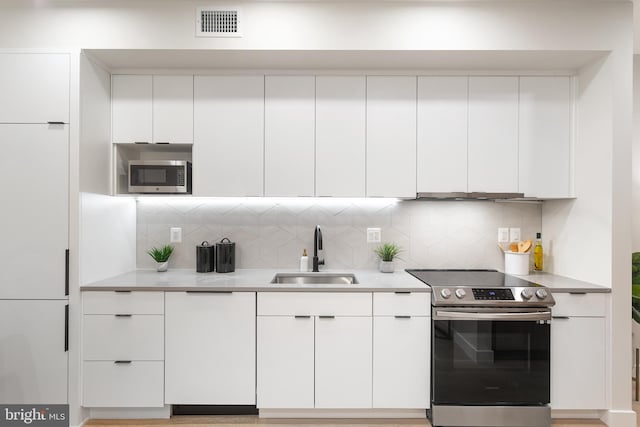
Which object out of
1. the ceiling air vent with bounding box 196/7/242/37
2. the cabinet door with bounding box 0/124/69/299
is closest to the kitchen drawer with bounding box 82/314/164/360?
the cabinet door with bounding box 0/124/69/299

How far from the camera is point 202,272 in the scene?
292cm

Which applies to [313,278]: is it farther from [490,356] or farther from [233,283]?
[490,356]

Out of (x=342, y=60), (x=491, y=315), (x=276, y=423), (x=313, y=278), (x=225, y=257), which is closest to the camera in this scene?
(x=491, y=315)

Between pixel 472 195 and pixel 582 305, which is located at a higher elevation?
pixel 472 195

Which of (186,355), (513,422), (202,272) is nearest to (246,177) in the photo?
(202,272)

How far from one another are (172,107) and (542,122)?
2.67 metres

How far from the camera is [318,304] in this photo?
7.97 ft

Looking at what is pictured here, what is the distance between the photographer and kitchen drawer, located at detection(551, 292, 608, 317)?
96.3 inches

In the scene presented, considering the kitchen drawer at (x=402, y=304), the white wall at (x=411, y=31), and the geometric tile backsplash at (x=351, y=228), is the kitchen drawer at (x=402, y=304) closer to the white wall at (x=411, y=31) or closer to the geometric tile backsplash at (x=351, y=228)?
the geometric tile backsplash at (x=351, y=228)

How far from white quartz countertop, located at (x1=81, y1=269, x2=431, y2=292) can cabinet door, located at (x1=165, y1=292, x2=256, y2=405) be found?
0.05 meters

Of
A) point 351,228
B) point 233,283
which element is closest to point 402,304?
point 351,228

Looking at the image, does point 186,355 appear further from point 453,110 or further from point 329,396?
point 453,110

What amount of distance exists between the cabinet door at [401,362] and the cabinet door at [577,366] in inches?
32.6

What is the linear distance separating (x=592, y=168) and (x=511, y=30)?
1.08m
